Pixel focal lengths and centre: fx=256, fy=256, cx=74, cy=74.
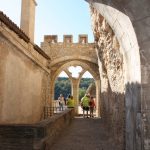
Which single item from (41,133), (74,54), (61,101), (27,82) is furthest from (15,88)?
(61,101)

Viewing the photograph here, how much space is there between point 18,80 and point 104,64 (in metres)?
2.94

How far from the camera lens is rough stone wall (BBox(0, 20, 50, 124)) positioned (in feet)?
23.7

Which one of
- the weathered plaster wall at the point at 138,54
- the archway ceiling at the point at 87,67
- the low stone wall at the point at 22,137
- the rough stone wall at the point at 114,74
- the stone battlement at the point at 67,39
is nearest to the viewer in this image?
the weathered plaster wall at the point at 138,54

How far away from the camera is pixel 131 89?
3811mm

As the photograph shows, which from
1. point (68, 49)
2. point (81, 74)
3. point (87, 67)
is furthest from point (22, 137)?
point (81, 74)

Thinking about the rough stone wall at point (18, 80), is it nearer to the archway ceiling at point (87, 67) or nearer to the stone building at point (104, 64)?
the stone building at point (104, 64)

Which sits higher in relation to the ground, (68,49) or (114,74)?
(68,49)

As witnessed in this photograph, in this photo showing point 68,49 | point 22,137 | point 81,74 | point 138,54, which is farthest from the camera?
point 81,74

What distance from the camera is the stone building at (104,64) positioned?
3.36 m

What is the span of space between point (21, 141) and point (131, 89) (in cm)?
240

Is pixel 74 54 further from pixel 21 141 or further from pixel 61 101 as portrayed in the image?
pixel 21 141

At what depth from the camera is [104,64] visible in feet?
28.0

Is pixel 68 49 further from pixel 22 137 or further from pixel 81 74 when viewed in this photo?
pixel 22 137

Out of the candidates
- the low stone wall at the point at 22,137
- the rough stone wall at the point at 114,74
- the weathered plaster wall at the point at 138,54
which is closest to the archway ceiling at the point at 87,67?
the rough stone wall at the point at 114,74
